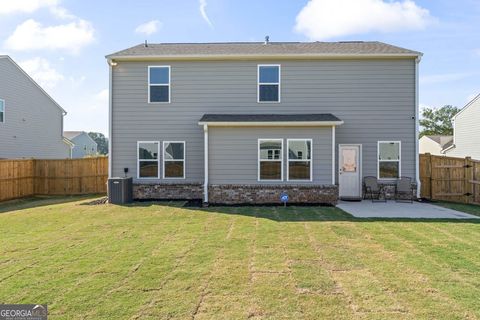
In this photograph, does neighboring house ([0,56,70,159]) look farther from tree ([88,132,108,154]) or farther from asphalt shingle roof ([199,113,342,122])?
tree ([88,132,108,154])

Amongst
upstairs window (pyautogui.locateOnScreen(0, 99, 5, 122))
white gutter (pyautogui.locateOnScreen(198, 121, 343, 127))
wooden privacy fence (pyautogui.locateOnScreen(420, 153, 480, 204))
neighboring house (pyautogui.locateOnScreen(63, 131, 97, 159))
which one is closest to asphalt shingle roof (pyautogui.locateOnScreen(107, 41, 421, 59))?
white gutter (pyautogui.locateOnScreen(198, 121, 343, 127))

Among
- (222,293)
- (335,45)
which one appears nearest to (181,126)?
(335,45)

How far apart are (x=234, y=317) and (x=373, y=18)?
13803 millimetres

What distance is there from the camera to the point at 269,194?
11695 millimetres

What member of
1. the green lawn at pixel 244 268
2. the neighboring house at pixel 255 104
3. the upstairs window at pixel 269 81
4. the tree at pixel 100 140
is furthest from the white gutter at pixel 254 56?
the tree at pixel 100 140

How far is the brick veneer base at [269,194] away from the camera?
1156 cm

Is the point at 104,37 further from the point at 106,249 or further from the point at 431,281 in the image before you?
the point at 431,281

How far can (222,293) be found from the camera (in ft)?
13.0

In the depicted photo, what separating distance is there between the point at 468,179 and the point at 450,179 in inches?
23.7

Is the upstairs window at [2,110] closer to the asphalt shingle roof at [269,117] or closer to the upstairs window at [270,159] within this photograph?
the asphalt shingle roof at [269,117]

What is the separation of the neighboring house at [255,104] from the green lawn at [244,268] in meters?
4.46

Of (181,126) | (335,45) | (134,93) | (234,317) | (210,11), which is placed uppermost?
(210,11)

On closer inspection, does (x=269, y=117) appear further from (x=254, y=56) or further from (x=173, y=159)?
(x=173, y=159)

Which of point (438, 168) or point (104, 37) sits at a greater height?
point (104, 37)
